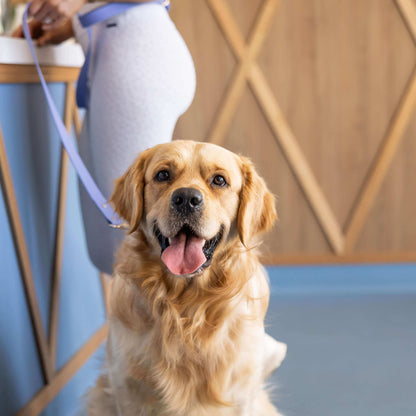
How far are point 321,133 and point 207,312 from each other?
7.00 feet

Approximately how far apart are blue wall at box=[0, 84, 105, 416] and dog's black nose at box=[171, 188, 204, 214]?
2.01 ft

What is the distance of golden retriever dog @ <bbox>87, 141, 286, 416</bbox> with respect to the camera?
53.0 inches

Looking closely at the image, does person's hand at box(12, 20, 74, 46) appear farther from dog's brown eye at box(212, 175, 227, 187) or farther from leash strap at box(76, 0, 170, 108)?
dog's brown eye at box(212, 175, 227, 187)

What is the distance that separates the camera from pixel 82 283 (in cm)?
227

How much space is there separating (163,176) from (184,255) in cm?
20

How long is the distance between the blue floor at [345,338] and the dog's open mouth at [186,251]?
873 mm

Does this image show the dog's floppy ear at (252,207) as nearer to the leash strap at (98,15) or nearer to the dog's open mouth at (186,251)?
the dog's open mouth at (186,251)

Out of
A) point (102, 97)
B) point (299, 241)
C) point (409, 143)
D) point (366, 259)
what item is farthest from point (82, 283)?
point (409, 143)

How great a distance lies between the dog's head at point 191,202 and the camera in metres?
1.31

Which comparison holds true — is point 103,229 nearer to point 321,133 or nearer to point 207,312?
point 207,312

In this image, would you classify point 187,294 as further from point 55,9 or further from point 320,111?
point 320,111

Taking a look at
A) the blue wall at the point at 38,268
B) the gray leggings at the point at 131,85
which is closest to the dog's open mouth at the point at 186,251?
the gray leggings at the point at 131,85

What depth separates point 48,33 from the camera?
6.28 ft

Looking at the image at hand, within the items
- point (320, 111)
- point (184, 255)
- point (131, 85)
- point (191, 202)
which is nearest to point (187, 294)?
point (184, 255)
